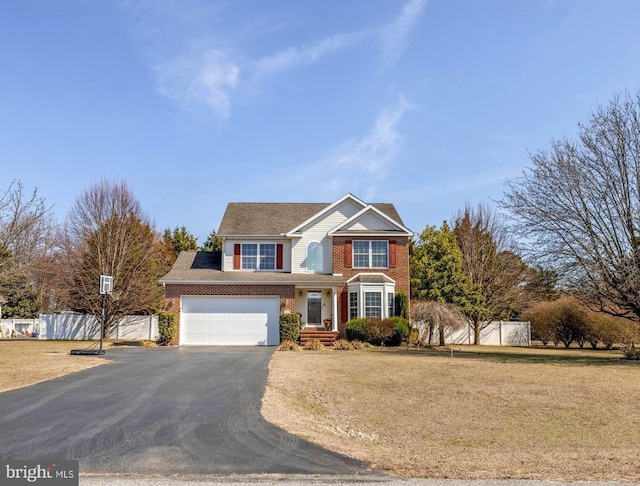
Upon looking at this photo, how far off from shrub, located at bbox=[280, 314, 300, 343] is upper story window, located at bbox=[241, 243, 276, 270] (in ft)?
13.9

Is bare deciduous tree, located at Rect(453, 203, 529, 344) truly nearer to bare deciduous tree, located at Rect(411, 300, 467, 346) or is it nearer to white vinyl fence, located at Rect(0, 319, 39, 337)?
bare deciduous tree, located at Rect(411, 300, 467, 346)

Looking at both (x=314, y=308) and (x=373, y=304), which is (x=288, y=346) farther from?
(x=373, y=304)

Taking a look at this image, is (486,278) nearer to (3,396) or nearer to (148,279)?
(148,279)

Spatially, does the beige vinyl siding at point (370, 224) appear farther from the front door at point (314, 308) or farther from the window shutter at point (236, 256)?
the window shutter at point (236, 256)

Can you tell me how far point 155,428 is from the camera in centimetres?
834

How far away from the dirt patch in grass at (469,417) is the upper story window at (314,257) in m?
11.8

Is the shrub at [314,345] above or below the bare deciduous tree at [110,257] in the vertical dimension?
below

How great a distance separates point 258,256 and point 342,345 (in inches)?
298

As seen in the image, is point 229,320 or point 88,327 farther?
point 88,327

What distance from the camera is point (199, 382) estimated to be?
13.1 m

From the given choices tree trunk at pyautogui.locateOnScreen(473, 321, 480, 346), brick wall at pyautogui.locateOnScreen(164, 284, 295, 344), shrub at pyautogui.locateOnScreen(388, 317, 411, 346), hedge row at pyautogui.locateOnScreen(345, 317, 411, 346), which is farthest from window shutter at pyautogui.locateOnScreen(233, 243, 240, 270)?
tree trunk at pyautogui.locateOnScreen(473, 321, 480, 346)

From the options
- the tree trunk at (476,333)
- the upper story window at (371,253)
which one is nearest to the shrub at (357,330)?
the upper story window at (371,253)

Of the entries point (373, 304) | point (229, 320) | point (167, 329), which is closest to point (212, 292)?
point (229, 320)

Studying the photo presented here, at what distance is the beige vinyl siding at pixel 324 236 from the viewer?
94.6 ft
